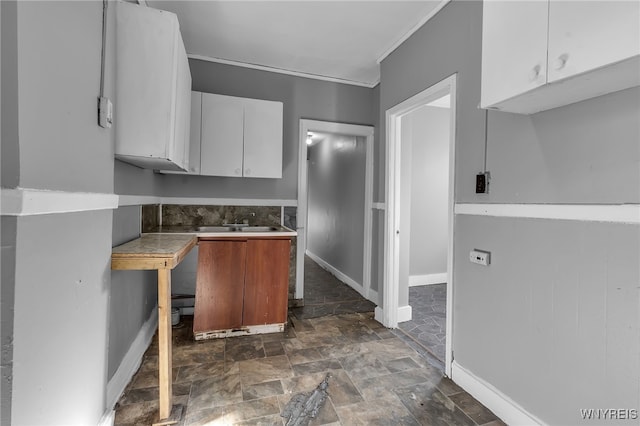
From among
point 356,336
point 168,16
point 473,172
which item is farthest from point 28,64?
point 356,336

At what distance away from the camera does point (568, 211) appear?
1382mm

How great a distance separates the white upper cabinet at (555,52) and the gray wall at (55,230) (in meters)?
1.87

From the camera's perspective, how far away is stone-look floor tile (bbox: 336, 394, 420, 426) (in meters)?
1.62

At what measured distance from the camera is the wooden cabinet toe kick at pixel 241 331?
2529 millimetres

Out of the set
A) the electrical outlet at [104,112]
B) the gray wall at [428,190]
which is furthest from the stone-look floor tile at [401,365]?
the electrical outlet at [104,112]

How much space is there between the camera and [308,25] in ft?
8.27

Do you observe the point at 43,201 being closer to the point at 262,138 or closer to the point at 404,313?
the point at 262,138

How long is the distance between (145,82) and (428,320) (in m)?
3.27

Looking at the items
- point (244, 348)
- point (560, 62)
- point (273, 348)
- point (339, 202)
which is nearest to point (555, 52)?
point (560, 62)

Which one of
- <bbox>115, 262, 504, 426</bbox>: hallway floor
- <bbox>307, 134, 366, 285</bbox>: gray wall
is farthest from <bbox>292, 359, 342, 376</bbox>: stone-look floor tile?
<bbox>307, 134, 366, 285</bbox>: gray wall

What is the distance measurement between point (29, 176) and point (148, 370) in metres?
1.73

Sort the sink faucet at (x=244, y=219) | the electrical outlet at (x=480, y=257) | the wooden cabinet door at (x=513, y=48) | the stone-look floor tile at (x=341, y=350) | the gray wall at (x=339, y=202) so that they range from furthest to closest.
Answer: the gray wall at (x=339, y=202)
the sink faucet at (x=244, y=219)
the stone-look floor tile at (x=341, y=350)
the electrical outlet at (x=480, y=257)
the wooden cabinet door at (x=513, y=48)

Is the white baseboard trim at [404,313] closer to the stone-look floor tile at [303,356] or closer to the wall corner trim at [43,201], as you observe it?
the stone-look floor tile at [303,356]

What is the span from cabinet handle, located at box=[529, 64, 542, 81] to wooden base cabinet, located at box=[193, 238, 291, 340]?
206cm
